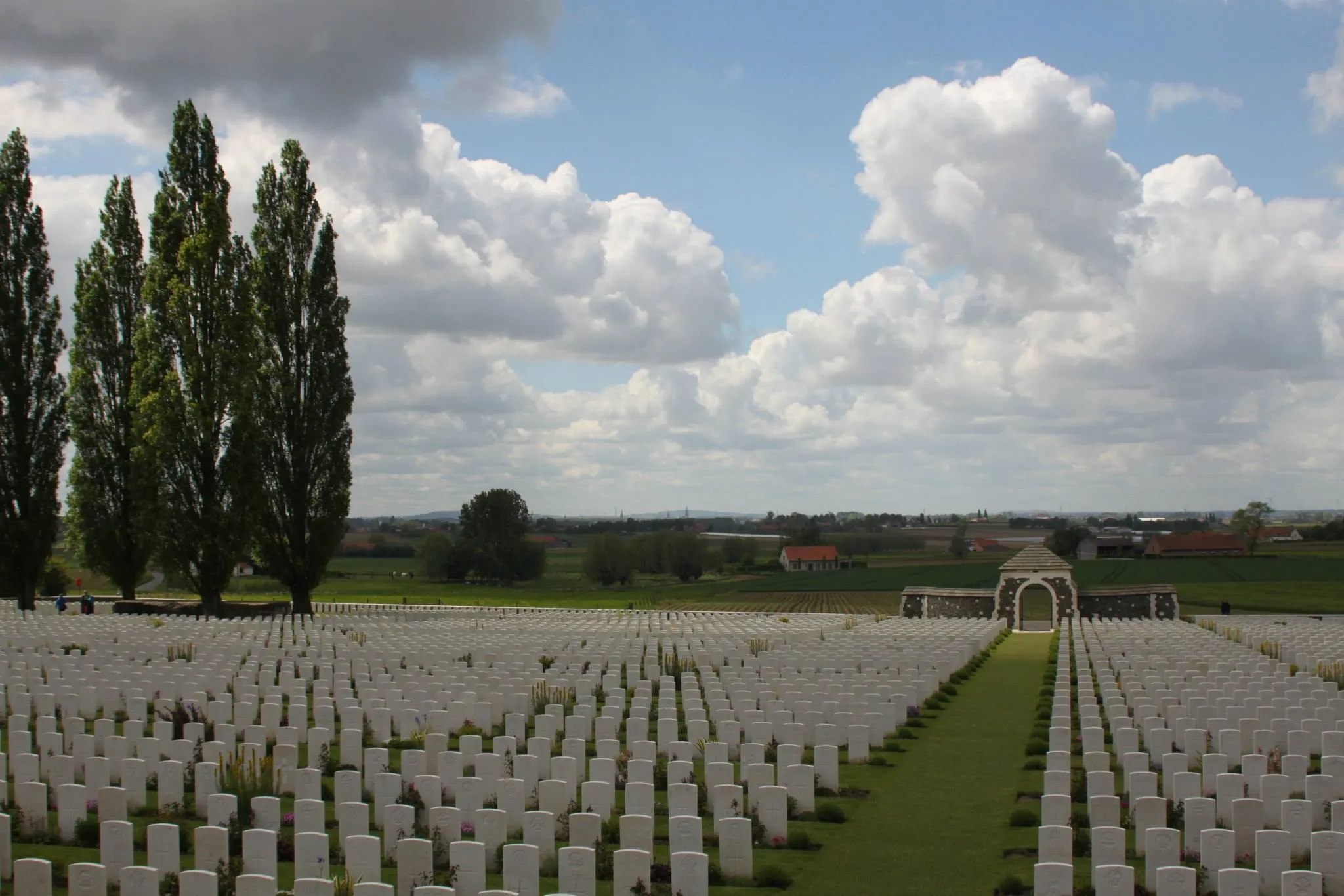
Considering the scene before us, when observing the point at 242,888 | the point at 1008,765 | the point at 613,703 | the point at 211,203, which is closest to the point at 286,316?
the point at 211,203

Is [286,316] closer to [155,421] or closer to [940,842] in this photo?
[155,421]

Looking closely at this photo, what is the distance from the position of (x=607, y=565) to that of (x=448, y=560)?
10.5 m

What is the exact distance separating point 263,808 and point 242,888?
203cm

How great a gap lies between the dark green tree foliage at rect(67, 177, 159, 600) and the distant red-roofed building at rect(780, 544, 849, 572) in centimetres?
5705

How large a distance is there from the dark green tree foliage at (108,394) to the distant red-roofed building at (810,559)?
187 feet

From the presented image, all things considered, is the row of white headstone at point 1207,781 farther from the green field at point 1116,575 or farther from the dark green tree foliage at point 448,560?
the dark green tree foliage at point 448,560

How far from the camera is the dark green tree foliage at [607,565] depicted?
7544 cm

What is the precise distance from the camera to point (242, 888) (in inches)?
265

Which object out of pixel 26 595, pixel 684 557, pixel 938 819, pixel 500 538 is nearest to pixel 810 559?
pixel 684 557

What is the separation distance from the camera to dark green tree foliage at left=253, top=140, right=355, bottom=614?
1275 inches

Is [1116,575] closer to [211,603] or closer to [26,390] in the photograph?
[211,603]

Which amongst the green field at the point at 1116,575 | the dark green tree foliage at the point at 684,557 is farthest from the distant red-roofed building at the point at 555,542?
the green field at the point at 1116,575

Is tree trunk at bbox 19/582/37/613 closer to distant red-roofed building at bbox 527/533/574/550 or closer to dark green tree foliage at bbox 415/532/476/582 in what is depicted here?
dark green tree foliage at bbox 415/532/476/582

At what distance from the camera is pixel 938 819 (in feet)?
33.1
